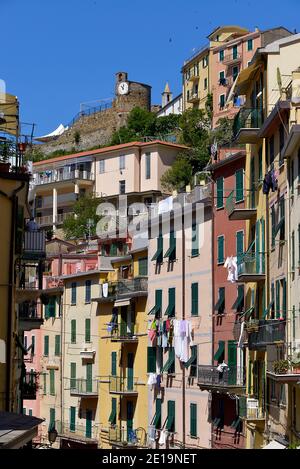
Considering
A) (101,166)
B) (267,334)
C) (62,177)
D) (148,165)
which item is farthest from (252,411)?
(62,177)

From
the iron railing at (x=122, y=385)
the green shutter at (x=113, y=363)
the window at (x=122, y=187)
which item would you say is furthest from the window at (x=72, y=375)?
the window at (x=122, y=187)

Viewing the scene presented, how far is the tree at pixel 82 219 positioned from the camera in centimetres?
9988

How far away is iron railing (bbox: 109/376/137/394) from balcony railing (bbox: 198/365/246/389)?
10206 millimetres

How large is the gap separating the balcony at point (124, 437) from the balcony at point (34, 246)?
2130cm

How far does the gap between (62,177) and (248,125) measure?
71.8m

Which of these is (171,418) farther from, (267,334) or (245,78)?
(267,334)

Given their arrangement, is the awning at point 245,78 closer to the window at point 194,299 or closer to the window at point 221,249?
the window at point 221,249

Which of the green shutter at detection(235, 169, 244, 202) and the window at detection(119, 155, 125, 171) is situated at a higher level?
the window at detection(119, 155, 125, 171)

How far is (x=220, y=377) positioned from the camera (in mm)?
50656

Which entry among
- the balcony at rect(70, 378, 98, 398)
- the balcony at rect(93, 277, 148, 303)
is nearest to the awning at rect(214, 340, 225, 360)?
the balcony at rect(93, 277, 148, 303)

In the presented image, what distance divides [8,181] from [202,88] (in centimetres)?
8407

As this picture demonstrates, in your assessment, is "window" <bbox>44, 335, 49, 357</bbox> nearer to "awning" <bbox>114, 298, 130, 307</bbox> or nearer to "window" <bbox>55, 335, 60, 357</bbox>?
"window" <bbox>55, 335, 60, 357</bbox>

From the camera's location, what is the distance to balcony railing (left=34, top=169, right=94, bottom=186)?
114 metres

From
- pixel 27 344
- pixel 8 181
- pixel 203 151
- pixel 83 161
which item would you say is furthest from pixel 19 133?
pixel 83 161
